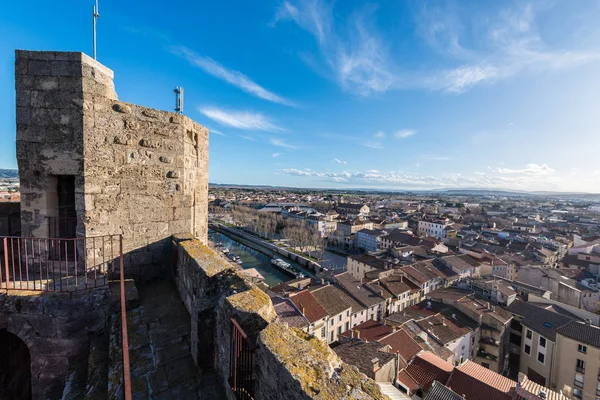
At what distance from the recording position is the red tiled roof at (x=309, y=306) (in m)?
19.7

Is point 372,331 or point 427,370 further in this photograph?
point 372,331

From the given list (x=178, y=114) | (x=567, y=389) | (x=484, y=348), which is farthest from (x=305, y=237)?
(x=178, y=114)

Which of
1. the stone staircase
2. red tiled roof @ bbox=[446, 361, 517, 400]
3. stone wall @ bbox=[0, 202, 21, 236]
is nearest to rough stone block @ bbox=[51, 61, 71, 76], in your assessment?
stone wall @ bbox=[0, 202, 21, 236]

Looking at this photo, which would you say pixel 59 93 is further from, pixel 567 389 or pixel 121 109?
pixel 567 389

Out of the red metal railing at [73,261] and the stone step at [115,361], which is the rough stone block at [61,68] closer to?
the red metal railing at [73,261]

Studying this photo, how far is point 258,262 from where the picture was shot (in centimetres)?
4409

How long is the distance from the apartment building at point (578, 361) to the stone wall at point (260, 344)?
22.4 meters

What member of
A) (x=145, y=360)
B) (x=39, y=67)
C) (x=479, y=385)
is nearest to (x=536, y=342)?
(x=479, y=385)

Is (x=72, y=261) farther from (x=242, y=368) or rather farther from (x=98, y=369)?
(x=242, y=368)

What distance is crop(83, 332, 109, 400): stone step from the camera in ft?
10.2

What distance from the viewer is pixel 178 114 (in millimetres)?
5465

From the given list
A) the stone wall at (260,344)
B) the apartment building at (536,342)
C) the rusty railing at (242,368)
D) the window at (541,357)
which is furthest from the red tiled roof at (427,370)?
the rusty railing at (242,368)

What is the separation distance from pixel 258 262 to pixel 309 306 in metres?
24.7

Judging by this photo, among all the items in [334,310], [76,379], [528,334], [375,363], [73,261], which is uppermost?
[73,261]
